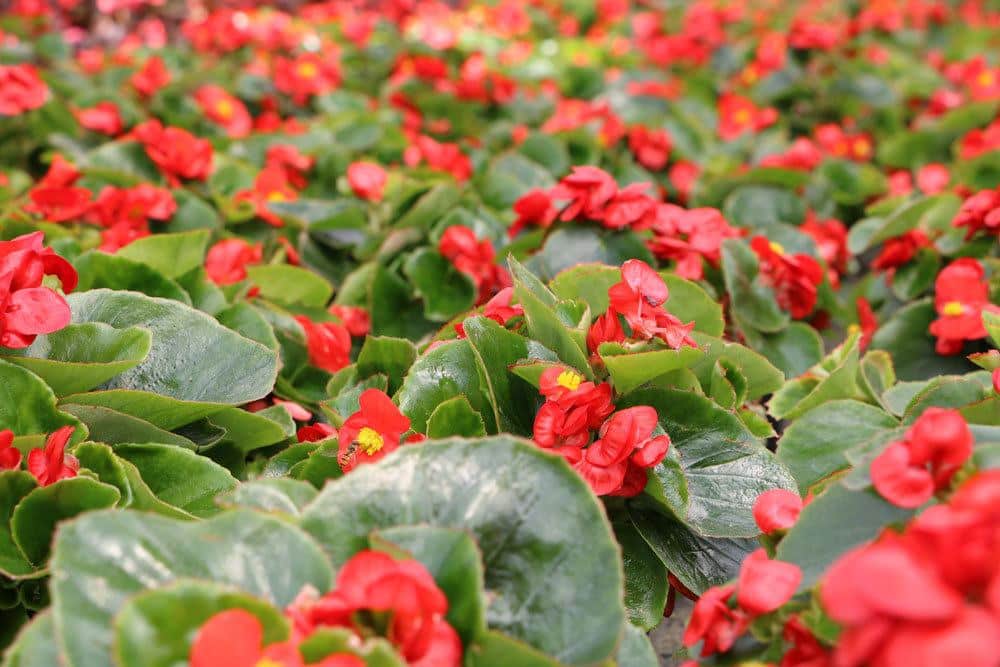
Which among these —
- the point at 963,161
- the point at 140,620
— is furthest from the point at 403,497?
the point at 963,161

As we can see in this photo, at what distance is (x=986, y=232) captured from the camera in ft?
4.86

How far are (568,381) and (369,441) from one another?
0.20m

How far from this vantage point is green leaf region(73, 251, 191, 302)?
46.7 inches

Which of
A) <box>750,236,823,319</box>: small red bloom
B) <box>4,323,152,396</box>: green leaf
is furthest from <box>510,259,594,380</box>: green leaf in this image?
<box>750,236,823,319</box>: small red bloom

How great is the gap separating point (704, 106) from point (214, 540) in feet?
8.46

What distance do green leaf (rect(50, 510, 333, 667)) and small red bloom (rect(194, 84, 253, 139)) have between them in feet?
5.94

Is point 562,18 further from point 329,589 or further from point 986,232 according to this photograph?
point 329,589

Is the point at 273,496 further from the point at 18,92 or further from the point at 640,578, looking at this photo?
the point at 18,92

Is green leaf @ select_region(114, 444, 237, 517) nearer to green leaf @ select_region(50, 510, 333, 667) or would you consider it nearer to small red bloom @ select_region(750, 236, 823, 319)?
green leaf @ select_region(50, 510, 333, 667)

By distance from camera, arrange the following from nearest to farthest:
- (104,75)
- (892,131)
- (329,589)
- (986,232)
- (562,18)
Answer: (329,589)
(986,232)
(104,75)
(892,131)
(562,18)

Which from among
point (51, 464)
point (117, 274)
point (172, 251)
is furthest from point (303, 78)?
point (51, 464)

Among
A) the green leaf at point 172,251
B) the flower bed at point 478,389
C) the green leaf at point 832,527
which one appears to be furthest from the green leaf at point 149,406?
the green leaf at point 832,527

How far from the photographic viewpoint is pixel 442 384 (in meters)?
0.98

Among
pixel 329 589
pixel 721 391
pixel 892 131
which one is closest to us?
pixel 329 589
